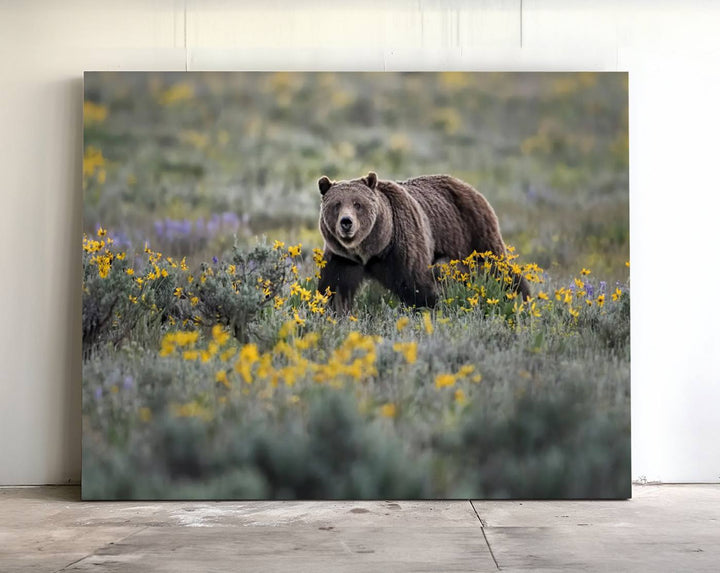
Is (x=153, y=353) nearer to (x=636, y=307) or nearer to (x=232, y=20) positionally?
(x=232, y=20)

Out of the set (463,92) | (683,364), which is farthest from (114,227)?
(683,364)

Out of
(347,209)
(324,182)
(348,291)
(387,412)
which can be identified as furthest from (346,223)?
(387,412)

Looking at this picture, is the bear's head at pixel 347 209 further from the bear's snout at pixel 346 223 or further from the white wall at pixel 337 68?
the white wall at pixel 337 68

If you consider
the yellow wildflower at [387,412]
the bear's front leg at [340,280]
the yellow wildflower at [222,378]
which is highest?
the bear's front leg at [340,280]

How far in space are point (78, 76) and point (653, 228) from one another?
3.58 meters

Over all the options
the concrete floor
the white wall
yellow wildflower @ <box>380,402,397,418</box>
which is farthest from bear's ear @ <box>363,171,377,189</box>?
the concrete floor

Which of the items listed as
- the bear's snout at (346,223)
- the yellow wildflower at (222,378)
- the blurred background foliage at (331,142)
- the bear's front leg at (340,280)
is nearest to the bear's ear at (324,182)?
the blurred background foliage at (331,142)

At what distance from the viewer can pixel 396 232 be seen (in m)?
5.17

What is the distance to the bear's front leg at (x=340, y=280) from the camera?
5047mm

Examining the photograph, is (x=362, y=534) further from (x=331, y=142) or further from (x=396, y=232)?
(x=331, y=142)

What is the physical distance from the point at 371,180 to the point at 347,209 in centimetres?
22

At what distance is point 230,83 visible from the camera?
198 inches

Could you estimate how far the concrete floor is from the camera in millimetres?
3719

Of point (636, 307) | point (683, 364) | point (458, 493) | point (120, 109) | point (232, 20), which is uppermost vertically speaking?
point (232, 20)
